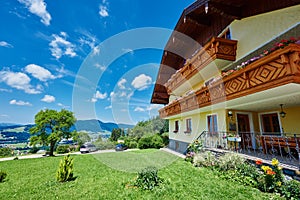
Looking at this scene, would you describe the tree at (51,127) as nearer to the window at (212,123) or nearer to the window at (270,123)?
the window at (212,123)

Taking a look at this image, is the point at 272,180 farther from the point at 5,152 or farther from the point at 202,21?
the point at 5,152

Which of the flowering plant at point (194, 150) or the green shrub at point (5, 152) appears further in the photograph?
the green shrub at point (5, 152)

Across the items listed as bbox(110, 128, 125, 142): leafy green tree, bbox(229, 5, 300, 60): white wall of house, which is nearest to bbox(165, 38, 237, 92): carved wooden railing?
bbox(229, 5, 300, 60): white wall of house

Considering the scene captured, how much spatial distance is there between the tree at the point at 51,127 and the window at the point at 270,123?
21594mm

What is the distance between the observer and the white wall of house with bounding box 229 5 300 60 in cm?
559

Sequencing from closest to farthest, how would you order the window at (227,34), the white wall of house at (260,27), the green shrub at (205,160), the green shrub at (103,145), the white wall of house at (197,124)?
1. the white wall of house at (260,27)
2. the green shrub at (205,160)
3. the white wall of house at (197,124)
4. the window at (227,34)
5. the green shrub at (103,145)

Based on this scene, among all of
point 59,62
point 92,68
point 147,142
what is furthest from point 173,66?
point 59,62

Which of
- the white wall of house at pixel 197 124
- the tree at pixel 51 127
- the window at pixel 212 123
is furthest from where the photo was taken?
the tree at pixel 51 127

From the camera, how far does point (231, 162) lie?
18.9 ft

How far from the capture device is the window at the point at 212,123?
9045mm

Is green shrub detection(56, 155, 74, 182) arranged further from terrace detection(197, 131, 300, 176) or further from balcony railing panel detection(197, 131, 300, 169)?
balcony railing panel detection(197, 131, 300, 169)

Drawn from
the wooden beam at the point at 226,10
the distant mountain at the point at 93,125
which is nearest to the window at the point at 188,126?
the distant mountain at the point at 93,125

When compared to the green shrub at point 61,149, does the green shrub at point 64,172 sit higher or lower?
higher

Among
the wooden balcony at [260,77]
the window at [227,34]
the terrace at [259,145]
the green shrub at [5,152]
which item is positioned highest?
the window at [227,34]
